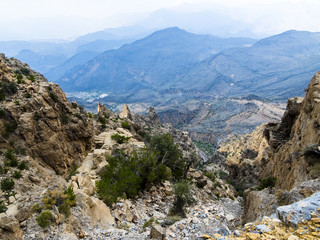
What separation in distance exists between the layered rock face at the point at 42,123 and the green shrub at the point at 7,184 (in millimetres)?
4741

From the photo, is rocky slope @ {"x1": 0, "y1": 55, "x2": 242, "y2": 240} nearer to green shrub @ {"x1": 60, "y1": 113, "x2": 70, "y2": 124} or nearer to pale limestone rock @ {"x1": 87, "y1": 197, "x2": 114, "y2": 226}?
pale limestone rock @ {"x1": 87, "y1": 197, "x2": 114, "y2": 226}

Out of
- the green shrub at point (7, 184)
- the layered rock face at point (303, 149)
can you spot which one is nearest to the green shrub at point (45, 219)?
the green shrub at point (7, 184)

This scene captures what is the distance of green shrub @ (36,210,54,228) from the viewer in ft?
32.1

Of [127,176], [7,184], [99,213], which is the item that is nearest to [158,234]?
→ [99,213]

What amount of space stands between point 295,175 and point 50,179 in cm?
1816

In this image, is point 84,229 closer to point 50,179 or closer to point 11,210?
point 11,210

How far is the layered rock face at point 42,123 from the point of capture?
19.4m

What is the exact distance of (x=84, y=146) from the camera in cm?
2564

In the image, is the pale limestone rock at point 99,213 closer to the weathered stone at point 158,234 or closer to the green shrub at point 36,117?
the weathered stone at point 158,234

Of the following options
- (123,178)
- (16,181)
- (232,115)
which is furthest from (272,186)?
(232,115)

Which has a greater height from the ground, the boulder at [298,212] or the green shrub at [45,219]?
the boulder at [298,212]

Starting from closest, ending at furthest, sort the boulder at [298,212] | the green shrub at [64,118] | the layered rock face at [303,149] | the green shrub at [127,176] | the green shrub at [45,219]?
1. the boulder at [298,212]
2. the green shrub at [45,219]
3. the layered rock face at [303,149]
4. the green shrub at [127,176]
5. the green shrub at [64,118]

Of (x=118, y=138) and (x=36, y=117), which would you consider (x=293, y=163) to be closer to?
(x=118, y=138)

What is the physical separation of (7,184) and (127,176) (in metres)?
7.94
